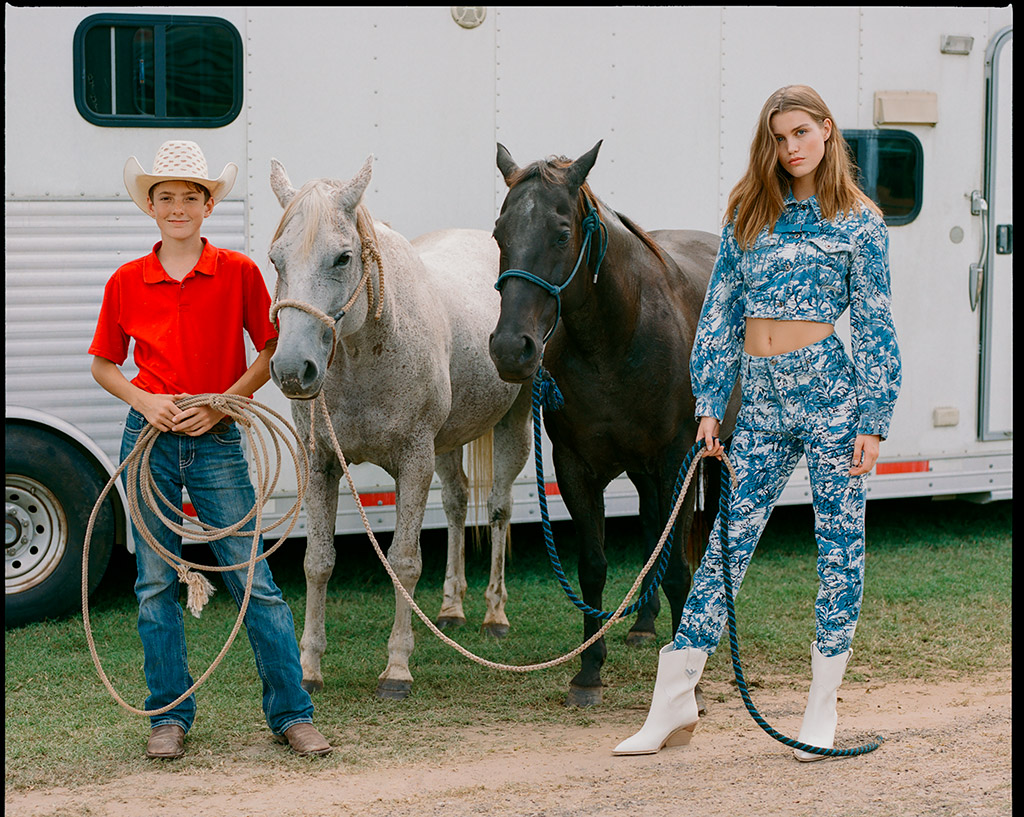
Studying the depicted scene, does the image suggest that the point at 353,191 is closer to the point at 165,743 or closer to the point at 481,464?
the point at 165,743

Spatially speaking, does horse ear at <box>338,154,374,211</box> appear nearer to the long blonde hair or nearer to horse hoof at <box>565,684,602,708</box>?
the long blonde hair

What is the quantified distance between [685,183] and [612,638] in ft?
8.21

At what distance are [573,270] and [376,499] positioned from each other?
2244 millimetres

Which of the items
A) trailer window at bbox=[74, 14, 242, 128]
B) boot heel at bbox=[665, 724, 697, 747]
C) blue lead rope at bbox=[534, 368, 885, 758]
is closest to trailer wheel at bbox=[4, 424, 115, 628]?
trailer window at bbox=[74, 14, 242, 128]

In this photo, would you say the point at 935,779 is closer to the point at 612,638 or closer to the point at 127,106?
the point at 612,638

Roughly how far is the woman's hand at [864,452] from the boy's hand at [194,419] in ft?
6.70

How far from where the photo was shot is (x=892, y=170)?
6.21 metres

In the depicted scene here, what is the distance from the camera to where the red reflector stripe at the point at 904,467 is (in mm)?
6312

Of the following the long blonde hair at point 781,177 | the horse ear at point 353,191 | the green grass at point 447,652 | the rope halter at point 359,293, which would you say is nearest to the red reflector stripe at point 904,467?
the green grass at point 447,652

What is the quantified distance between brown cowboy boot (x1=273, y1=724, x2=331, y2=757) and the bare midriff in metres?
1.95

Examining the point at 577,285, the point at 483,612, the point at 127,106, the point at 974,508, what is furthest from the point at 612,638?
the point at 974,508

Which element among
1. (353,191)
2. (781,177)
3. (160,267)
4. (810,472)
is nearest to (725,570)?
(810,472)

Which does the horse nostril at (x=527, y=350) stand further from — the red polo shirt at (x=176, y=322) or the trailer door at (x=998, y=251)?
the trailer door at (x=998, y=251)

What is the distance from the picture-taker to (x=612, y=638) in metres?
5.14
